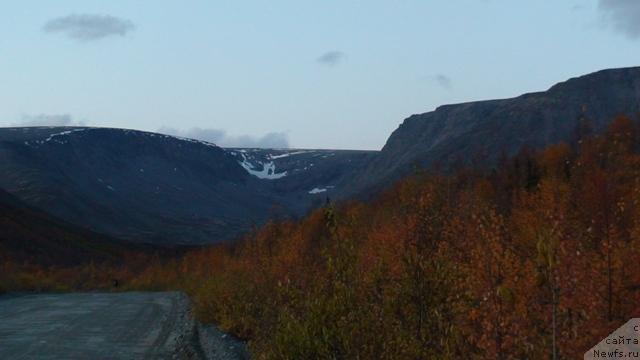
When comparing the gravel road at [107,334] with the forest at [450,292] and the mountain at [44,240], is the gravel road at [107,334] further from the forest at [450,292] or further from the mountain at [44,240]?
the mountain at [44,240]

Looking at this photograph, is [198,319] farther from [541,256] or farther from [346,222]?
[541,256]

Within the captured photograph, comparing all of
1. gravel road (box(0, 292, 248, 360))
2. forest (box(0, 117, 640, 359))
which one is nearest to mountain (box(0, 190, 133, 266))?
gravel road (box(0, 292, 248, 360))

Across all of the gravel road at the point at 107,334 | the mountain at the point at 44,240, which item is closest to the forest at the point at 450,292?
the gravel road at the point at 107,334

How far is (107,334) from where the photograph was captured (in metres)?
38.5

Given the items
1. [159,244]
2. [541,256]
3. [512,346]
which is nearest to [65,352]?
[512,346]

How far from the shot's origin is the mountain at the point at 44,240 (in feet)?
425

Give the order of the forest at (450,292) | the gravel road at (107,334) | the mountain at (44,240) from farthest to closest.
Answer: the mountain at (44,240) → the gravel road at (107,334) → the forest at (450,292)

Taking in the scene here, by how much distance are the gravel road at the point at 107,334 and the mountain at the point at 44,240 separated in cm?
7292

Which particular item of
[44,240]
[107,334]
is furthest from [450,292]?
[44,240]

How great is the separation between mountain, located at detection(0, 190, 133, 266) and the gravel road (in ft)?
239

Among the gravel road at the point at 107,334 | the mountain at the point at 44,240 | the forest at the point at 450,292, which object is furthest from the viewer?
the mountain at the point at 44,240

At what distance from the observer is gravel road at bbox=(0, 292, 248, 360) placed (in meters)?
30.7

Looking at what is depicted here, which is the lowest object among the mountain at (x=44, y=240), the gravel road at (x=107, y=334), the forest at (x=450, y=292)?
the mountain at (x=44, y=240)

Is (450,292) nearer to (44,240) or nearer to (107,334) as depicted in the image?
(107,334)
